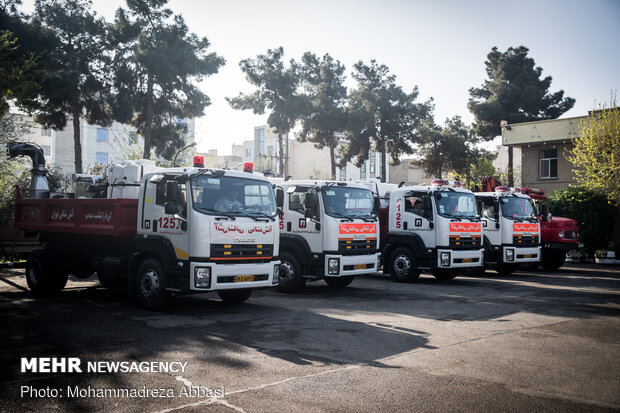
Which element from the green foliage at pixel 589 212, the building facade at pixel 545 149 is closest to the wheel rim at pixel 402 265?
the green foliage at pixel 589 212

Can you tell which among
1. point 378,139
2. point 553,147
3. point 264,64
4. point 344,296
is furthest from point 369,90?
point 344,296

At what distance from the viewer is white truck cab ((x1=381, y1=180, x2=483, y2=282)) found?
13961 millimetres

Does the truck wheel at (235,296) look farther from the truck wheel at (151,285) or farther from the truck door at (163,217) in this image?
the truck door at (163,217)

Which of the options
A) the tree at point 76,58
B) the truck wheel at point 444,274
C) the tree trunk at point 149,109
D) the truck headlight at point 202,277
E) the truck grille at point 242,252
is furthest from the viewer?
the tree trunk at point 149,109

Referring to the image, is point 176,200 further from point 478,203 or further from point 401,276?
point 478,203

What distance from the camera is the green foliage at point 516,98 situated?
4009 centimetres

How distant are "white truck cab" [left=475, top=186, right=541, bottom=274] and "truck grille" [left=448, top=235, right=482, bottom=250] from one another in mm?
1977

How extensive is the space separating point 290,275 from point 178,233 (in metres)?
3.89

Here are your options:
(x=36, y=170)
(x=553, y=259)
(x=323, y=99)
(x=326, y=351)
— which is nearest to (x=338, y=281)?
(x=326, y=351)

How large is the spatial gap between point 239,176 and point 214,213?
3.21ft

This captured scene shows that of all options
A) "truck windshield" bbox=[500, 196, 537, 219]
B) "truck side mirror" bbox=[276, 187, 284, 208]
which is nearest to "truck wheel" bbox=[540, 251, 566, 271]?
"truck windshield" bbox=[500, 196, 537, 219]

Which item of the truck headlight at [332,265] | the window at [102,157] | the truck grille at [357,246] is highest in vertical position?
the window at [102,157]

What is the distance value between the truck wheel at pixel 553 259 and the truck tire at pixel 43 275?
633 inches

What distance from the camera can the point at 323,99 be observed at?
39.2 m
